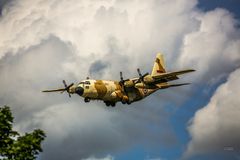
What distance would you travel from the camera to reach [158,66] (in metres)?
99.6

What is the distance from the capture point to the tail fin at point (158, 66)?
98438 mm

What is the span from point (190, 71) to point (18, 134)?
46.3 meters

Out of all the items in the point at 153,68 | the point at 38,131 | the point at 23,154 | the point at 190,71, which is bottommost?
the point at 23,154

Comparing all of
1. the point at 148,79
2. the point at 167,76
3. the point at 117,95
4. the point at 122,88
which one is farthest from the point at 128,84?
the point at 167,76

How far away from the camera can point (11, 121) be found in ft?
103

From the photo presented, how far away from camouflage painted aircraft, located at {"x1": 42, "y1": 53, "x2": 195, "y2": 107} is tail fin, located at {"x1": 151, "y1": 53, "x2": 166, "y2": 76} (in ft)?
Answer: 25.2

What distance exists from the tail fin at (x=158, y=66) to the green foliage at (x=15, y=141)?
6851cm

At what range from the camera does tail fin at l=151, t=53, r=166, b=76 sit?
9844cm

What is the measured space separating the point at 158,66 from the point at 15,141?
71501 mm

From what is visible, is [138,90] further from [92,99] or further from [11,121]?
[11,121]

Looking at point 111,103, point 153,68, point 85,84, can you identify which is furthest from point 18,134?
point 153,68

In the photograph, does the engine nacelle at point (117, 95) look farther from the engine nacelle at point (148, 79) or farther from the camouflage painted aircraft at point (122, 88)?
the engine nacelle at point (148, 79)

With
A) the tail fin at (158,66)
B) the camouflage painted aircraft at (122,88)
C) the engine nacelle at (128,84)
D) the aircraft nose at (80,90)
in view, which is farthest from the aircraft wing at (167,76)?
the aircraft nose at (80,90)

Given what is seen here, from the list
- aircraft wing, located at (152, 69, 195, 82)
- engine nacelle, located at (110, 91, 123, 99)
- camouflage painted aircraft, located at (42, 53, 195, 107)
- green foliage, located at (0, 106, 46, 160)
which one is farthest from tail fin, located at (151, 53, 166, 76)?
green foliage, located at (0, 106, 46, 160)
